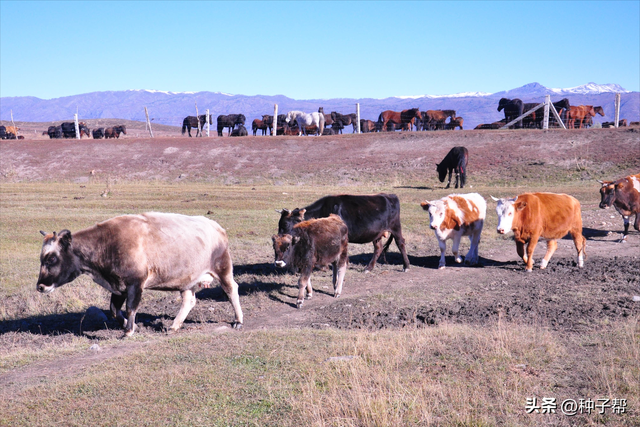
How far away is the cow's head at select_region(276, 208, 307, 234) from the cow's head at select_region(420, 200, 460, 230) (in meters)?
2.79

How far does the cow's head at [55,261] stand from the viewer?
24.0 ft

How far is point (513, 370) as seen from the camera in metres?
5.61

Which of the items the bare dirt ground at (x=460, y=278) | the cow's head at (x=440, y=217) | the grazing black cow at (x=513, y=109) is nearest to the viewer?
the bare dirt ground at (x=460, y=278)

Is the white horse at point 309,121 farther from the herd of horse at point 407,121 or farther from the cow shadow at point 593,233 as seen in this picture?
the cow shadow at point 593,233

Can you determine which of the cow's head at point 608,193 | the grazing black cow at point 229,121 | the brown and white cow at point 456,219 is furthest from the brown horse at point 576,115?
the brown and white cow at point 456,219

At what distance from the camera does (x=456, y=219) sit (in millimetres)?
12070

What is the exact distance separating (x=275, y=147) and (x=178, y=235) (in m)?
31.6

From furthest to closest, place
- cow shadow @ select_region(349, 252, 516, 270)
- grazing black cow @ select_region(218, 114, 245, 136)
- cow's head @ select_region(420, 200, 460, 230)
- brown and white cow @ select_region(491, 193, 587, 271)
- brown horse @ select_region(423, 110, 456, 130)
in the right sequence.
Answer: grazing black cow @ select_region(218, 114, 245, 136) → brown horse @ select_region(423, 110, 456, 130) → cow shadow @ select_region(349, 252, 516, 270) → cow's head @ select_region(420, 200, 460, 230) → brown and white cow @ select_region(491, 193, 587, 271)

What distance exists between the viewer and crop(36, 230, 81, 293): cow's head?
24.0ft

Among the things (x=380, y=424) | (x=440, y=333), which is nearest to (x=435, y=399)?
(x=380, y=424)

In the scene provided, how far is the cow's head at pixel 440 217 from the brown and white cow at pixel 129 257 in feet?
18.4

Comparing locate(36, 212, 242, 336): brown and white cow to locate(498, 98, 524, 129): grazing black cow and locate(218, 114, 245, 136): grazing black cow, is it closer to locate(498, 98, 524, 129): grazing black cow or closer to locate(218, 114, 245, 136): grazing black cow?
locate(498, 98, 524, 129): grazing black cow

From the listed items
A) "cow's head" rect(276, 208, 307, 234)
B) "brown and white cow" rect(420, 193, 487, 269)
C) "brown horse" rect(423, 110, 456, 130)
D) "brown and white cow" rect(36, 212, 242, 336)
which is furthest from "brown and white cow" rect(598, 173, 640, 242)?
"brown horse" rect(423, 110, 456, 130)

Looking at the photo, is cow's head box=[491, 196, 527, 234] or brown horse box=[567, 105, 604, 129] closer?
cow's head box=[491, 196, 527, 234]
